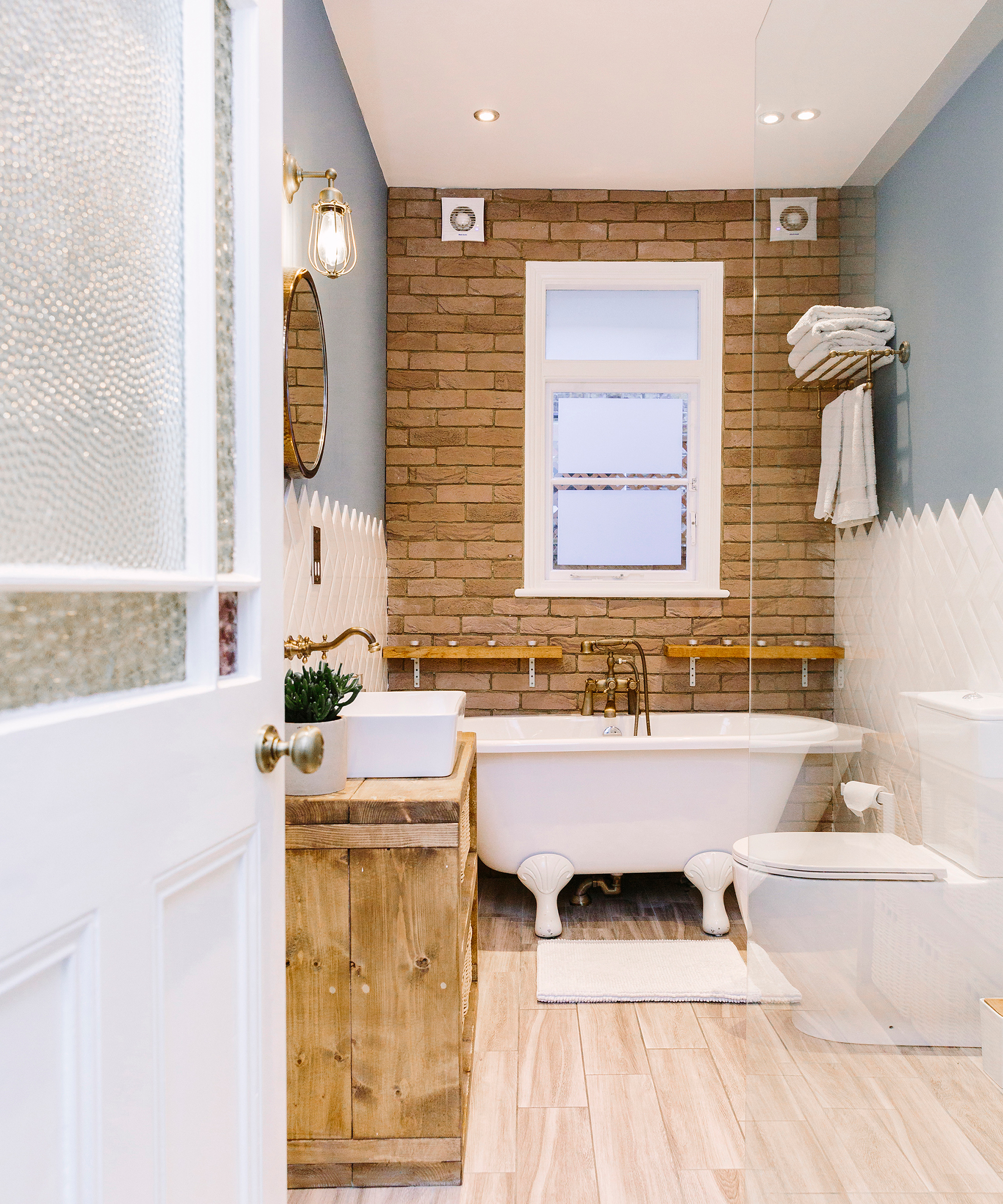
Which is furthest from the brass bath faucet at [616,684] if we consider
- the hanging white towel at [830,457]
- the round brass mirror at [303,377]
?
the hanging white towel at [830,457]

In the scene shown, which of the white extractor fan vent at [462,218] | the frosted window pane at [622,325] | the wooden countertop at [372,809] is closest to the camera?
the wooden countertop at [372,809]

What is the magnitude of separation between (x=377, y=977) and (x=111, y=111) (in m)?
1.45

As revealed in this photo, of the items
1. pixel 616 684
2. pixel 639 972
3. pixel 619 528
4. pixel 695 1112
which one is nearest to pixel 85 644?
pixel 695 1112

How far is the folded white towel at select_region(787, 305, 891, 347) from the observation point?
1306 millimetres

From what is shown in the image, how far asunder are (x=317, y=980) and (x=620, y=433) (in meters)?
2.72

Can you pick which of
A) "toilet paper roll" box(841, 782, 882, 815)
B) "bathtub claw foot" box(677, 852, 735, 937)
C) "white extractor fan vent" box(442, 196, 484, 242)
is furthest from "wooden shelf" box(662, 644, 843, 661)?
"white extractor fan vent" box(442, 196, 484, 242)

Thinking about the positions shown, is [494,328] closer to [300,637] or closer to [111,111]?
[300,637]

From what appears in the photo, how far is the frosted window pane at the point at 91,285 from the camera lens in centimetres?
62

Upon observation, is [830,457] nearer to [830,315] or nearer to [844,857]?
[830,315]

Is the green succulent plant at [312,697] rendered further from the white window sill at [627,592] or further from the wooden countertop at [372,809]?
the white window sill at [627,592]

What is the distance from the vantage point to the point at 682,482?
373 centimetres

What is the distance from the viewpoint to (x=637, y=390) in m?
3.74

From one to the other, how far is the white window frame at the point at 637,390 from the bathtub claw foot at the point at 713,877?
119 cm

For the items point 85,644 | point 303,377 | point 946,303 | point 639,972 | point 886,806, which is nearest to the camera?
point 85,644
